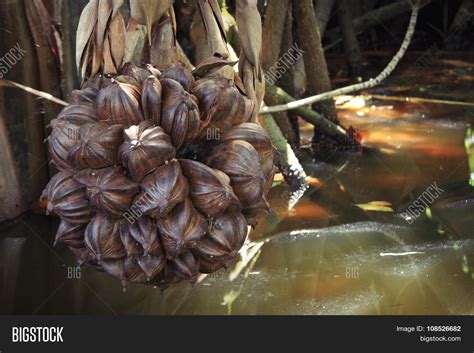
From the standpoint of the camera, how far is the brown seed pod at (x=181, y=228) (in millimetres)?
458

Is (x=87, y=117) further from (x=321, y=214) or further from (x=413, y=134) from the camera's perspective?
(x=413, y=134)

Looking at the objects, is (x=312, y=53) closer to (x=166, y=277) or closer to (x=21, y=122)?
(x=21, y=122)

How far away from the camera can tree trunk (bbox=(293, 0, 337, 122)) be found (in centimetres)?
151

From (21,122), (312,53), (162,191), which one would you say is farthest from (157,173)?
(312,53)

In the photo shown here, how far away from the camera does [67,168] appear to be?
0.49 m

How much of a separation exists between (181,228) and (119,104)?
10 centimetres

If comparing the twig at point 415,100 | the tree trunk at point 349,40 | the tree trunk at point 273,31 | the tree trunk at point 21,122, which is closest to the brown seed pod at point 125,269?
the tree trunk at point 21,122

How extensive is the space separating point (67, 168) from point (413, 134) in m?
1.23

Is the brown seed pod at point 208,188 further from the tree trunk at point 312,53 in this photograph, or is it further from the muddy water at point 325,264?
the tree trunk at point 312,53

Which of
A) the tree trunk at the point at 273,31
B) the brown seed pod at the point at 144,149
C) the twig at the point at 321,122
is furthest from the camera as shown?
the twig at the point at 321,122

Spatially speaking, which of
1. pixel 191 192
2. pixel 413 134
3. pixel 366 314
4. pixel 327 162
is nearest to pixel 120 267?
pixel 191 192

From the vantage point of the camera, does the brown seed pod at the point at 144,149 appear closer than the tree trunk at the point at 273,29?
Yes

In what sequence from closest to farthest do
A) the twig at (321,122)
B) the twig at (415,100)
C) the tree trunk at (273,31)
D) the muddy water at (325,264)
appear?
the muddy water at (325,264)
the tree trunk at (273,31)
the twig at (321,122)
the twig at (415,100)

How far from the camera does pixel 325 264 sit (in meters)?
0.98
